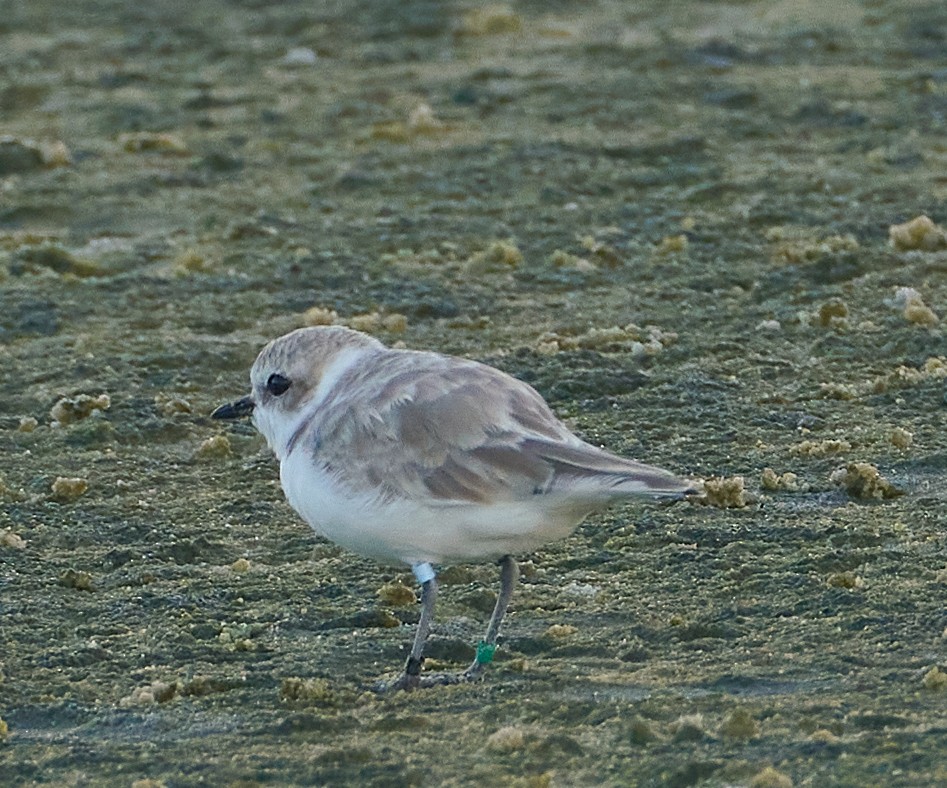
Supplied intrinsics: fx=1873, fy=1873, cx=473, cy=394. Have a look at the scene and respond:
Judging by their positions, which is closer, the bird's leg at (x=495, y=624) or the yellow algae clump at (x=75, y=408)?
the bird's leg at (x=495, y=624)

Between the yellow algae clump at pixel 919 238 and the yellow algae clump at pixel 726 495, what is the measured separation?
262cm

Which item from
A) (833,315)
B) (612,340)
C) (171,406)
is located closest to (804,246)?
(833,315)

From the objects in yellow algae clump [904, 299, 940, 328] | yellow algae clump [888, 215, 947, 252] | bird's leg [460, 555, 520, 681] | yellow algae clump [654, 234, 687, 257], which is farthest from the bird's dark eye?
yellow algae clump [888, 215, 947, 252]

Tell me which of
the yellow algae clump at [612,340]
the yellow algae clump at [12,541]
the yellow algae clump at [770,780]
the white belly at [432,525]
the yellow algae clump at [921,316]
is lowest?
the yellow algae clump at [12,541]

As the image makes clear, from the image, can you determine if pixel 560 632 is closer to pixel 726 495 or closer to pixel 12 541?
pixel 726 495

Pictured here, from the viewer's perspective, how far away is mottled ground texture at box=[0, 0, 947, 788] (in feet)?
14.1

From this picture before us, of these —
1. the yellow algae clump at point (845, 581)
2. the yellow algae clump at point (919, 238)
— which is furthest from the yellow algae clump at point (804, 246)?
the yellow algae clump at point (845, 581)

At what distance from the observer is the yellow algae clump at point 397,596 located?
5098 millimetres

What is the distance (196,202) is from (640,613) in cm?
473

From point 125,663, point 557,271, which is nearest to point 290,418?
point 125,663

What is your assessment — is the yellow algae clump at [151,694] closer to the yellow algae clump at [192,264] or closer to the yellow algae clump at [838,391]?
the yellow algae clump at [838,391]

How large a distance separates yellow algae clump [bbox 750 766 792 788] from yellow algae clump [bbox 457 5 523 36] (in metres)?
8.70

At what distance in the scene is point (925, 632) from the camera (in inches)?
180

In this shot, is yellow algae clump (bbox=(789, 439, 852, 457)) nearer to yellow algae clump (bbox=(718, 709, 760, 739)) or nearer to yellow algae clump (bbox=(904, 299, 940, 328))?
yellow algae clump (bbox=(904, 299, 940, 328))
